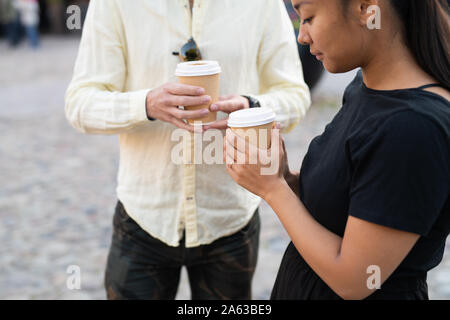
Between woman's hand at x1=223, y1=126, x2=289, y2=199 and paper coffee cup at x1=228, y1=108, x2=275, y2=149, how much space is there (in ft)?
0.25

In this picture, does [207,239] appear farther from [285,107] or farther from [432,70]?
[432,70]

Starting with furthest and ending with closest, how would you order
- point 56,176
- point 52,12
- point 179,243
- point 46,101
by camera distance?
1. point 52,12
2. point 46,101
3. point 56,176
4. point 179,243

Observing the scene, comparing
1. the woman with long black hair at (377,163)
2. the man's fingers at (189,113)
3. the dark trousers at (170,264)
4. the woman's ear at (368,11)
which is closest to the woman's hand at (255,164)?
the woman with long black hair at (377,163)

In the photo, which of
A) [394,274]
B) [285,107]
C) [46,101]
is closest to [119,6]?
[285,107]

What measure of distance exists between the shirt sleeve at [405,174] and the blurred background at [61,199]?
1.65 metres

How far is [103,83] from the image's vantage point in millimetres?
1997

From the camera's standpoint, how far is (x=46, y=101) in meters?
9.27

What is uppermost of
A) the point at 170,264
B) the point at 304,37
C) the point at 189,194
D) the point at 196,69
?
the point at 304,37

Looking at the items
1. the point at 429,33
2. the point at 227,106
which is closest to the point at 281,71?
the point at 227,106

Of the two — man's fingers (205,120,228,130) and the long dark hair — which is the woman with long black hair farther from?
man's fingers (205,120,228,130)

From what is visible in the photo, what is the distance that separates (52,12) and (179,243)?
71.8 ft

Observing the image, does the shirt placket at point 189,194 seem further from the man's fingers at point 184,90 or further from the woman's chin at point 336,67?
the woman's chin at point 336,67

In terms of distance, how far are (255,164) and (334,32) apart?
0.45m

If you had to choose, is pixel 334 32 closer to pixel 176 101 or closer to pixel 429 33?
pixel 429 33
